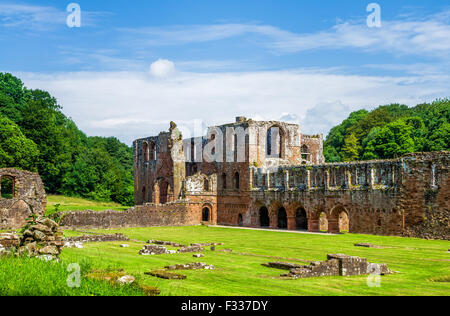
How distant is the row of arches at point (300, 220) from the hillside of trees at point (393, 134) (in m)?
10.6

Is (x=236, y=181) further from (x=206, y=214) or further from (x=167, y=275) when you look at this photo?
(x=167, y=275)

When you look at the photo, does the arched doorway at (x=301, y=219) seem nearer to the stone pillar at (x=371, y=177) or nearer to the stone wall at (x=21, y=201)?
the stone pillar at (x=371, y=177)

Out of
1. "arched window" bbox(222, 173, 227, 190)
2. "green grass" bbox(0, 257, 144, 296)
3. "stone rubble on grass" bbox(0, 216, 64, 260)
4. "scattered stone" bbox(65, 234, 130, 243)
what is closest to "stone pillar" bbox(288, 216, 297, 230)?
"arched window" bbox(222, 173, 227, 190)

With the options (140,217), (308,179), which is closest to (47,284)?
(308,179)

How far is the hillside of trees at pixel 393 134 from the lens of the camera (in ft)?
215

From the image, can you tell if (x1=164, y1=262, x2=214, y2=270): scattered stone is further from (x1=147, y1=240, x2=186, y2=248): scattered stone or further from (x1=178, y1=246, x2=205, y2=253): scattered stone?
(x1=147, y1=240, x2=186, y2=248): scattered stone

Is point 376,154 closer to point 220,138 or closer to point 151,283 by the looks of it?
point 220,138

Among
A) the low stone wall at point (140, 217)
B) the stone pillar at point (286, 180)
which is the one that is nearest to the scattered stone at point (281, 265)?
the low stone wall at point (140, 217)

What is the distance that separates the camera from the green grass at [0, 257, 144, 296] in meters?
13.6

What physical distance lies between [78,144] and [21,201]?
150 ft

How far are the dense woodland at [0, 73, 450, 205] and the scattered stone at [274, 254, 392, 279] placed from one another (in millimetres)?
47036

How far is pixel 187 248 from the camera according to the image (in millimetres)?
26047

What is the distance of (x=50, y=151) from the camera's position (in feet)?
225

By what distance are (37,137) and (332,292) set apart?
196ft
